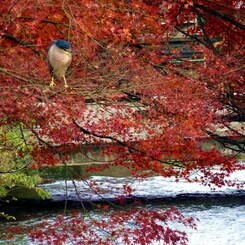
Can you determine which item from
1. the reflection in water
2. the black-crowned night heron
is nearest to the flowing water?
the reflection in water

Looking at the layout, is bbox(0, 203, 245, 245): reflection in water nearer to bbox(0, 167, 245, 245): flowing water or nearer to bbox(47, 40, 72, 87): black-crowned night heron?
bbox(0, 167, 245, 245): flowing water

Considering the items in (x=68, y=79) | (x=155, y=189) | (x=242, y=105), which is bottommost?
(x=155, y=189)

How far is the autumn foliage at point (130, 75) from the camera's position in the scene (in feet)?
27.0

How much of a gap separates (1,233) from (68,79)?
10.8 metres

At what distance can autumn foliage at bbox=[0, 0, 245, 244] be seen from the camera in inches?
324

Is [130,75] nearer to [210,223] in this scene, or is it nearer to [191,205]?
[210,223]

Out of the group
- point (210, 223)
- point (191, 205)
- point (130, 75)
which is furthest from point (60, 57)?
point (191, 205)

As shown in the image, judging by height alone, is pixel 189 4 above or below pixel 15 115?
A: above

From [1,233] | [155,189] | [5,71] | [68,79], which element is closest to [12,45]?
[68,79]

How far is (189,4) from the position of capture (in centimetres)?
1029

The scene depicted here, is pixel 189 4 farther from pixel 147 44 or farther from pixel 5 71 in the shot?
pixel 5 71

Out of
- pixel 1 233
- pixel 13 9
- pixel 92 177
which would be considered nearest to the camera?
pixel 13 9

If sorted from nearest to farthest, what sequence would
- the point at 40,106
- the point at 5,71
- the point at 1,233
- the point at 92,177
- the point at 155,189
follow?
the point at 5,71 < the point at 40,106 < the point at 1,233 < the point at 155,189 < the point at 92,177

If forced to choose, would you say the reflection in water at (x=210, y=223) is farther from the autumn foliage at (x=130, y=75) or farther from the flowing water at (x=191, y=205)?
the autumn foliage at (x=130, y=75)
